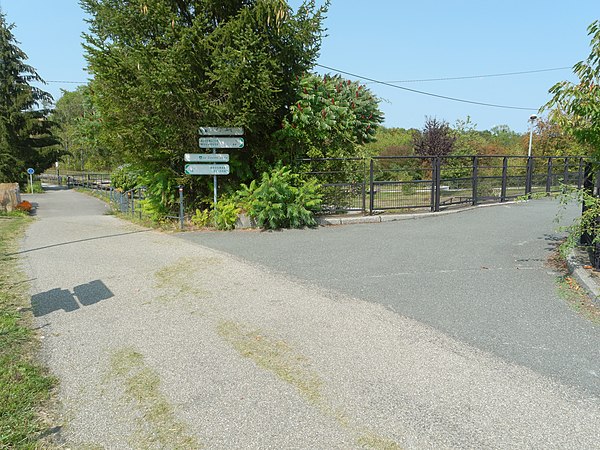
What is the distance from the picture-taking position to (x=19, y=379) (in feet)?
10.6

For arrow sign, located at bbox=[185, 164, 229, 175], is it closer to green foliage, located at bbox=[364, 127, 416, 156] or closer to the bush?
the bush

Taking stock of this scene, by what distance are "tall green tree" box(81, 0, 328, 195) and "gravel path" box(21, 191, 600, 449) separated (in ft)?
18.9

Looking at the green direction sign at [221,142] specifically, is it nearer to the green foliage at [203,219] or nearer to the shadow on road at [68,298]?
the green foliage at [203,219]

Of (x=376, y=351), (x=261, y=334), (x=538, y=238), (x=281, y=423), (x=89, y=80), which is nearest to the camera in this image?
(x=281, y=423)

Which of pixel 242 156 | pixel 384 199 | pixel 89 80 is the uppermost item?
pixel 89 80

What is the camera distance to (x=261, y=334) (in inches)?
166

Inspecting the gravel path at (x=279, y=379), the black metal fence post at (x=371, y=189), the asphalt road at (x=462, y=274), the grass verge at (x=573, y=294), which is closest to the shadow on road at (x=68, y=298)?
the gravel path at (x=279, y=379)

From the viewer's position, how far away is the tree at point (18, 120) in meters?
36.7

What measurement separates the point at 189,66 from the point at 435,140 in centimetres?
1860

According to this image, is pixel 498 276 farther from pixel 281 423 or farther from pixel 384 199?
pixel 384 199

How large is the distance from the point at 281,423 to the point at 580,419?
197 cm

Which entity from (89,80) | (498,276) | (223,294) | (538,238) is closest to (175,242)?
(223,294)

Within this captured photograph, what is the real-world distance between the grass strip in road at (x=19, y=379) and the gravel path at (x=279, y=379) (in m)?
0.17

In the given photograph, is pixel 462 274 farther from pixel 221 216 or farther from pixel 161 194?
pixel 161 194
